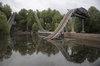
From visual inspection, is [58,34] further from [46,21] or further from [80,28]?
[46,21]

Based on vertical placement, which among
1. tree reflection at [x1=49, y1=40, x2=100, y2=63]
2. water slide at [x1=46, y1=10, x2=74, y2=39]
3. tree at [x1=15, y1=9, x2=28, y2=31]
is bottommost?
tree reflection at [x1=49, y1=40, x2=100, y2=63]

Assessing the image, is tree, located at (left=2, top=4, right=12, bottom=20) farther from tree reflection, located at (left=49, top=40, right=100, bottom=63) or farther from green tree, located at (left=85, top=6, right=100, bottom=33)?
tree reflection, located at (left=49, top=40, right=100, bottom=63)

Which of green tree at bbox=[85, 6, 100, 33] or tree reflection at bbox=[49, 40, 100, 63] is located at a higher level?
green tree at bbox=[85, 6, 100, 33]

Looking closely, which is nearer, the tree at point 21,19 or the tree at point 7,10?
the tree at point 7,10

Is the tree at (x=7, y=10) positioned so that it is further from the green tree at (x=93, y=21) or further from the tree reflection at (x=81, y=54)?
the tree reflection at (x=81, y=54)

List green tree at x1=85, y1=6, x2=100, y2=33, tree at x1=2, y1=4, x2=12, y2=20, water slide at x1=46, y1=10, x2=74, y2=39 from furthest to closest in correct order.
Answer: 1. tree at x1=2, y1=4, x2=12, y2=20
2. green tree at x1=85, y1=6, x2=100, y2=33
3. water slide at x1=46, y1=10, x2=74, y2=39

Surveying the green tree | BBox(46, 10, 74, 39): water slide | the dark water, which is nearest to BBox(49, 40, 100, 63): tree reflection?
the dark water

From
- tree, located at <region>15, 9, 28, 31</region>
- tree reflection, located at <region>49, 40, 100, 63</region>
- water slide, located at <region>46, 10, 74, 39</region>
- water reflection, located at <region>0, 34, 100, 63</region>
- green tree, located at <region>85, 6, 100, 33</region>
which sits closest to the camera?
tree reflection, located at <region>49, 40, 100, 63</region>

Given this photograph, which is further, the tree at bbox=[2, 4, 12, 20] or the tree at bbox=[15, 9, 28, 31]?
the tree at bbox=[15, 9, 28, 31]

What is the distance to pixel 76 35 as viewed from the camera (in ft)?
140

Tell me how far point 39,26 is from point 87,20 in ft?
111

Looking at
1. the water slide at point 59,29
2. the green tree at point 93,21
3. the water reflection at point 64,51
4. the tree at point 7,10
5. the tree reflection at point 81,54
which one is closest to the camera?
the tree reflection at point 81,54

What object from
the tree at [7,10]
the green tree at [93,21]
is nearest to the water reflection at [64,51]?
the green tree at [93,21]

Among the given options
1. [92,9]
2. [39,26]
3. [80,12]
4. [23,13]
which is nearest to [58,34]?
[80,12]
